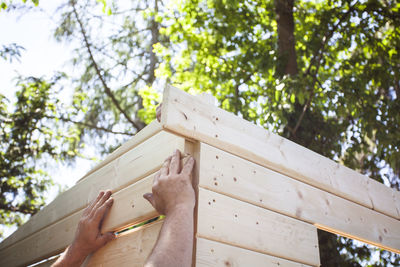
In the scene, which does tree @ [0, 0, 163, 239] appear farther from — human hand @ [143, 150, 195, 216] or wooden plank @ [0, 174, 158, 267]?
human hand @ [143, 150, 195, 216]

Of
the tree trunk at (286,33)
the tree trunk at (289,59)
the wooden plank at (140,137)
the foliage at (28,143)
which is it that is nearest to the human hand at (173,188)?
the wooden plank at (140,137)

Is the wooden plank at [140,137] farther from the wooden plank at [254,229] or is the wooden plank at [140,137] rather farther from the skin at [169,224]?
the wooden plank at [254,229]

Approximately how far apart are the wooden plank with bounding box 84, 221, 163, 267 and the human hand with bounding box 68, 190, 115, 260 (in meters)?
0.05

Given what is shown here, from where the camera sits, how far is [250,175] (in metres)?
1.78

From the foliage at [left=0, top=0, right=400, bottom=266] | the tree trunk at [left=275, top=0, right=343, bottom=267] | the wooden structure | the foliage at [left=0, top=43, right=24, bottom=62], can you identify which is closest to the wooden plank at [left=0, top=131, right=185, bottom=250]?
the wooden structure

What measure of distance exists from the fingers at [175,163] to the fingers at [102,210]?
0.62 meters

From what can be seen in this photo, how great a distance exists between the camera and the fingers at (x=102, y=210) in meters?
2.00

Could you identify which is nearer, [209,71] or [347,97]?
[347,97]

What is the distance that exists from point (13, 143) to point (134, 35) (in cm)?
400

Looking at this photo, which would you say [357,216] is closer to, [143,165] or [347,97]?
[143,165]

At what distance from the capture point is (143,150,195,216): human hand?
145 centimetres

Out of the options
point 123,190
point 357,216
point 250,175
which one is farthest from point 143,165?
point 357,216

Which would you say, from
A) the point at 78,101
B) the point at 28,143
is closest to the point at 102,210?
the point at 28,143

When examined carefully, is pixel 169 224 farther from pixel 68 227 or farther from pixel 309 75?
pixel 309 75
